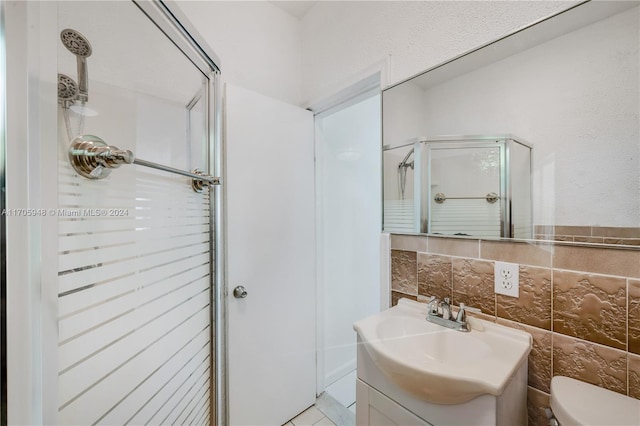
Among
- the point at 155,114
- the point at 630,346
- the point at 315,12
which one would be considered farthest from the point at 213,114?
the point at 630,346

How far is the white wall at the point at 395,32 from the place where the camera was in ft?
3.12

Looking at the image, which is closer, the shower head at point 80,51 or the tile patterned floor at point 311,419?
the shower head at point 80,51

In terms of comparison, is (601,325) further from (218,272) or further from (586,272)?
(218,272)

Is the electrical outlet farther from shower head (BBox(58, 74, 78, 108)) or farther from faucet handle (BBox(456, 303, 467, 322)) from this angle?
shower head (BBox(58, 74, 78, 108))

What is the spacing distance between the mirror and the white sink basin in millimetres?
376

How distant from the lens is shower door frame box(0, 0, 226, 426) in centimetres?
42

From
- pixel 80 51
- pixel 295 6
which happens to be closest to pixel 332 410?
pixel 80 51

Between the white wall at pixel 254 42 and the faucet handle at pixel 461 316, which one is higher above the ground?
the white wall at pixel 254 42

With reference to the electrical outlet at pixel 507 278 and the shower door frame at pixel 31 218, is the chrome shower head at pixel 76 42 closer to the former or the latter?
the shower door frame at pixel 31 218

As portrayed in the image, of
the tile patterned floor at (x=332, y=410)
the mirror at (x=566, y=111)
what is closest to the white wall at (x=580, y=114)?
the mirror at (x=566, y=111)

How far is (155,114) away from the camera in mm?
751

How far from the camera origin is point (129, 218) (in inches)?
25.2

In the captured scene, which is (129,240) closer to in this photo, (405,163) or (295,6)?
(405,163)

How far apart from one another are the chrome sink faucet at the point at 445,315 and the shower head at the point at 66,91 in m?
1.26
